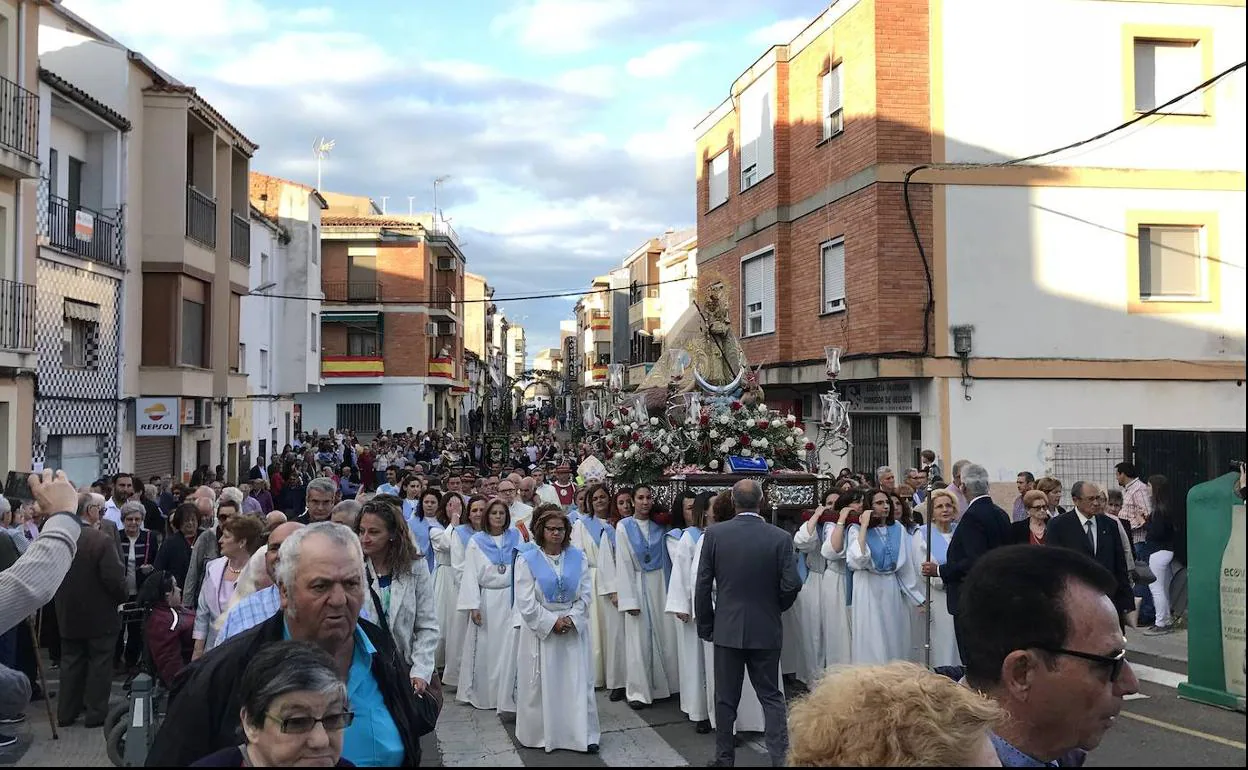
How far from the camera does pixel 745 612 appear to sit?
23.6 feet

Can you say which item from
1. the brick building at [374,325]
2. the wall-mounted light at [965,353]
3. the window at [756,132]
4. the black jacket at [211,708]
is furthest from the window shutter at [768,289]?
the brick building at [374,325]

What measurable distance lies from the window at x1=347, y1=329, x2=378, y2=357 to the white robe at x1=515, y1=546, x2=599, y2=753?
4291cm

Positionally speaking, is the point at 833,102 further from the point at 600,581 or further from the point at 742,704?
the point at 742,704

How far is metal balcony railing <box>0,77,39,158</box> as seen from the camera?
15.8 meters

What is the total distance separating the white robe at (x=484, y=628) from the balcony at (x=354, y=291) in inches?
1610

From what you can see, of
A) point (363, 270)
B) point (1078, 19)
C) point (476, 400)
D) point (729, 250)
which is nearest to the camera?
point (1078, 19)

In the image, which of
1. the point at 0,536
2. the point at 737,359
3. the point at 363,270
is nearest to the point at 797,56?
the point at 737,359

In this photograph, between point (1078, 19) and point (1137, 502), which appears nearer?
point (1137, 502)

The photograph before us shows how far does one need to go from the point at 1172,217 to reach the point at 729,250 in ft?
29.9

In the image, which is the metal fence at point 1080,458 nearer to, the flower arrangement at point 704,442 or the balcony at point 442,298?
the flower arrangement at point 704,442

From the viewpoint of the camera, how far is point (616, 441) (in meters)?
12.1

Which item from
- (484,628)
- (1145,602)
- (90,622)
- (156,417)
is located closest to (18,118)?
(156,417)

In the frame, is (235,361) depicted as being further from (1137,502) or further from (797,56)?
(1137,502)

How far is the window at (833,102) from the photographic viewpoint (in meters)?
19.4
